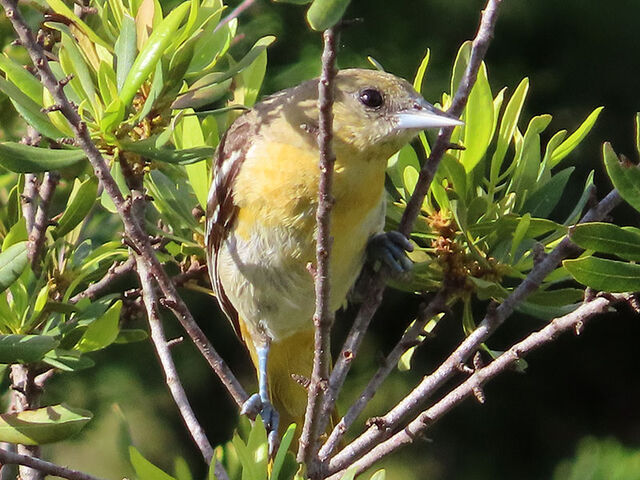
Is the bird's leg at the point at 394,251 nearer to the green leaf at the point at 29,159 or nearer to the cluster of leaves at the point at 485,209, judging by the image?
the cluster of leaves at the point at 485,209

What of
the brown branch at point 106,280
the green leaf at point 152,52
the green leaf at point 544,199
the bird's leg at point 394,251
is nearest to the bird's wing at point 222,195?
the brown branch at point 106,280

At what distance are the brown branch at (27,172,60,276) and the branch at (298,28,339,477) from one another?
64 cm

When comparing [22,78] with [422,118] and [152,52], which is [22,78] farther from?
[422,118]

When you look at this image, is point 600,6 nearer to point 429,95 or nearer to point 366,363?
point 429,95

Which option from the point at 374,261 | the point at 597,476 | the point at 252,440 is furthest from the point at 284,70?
the point at 252,440

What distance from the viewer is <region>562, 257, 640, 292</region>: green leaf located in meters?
1.60

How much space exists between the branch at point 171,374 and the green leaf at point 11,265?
205 millimetres

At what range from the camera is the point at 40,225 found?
2.02 meters

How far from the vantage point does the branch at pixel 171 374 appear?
5.67 ft

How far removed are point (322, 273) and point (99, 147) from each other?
0.63m

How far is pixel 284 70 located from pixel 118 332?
4.18 ft

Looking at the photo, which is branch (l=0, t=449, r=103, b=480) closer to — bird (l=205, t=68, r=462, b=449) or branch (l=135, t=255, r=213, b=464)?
branch (l=135, t=255, r=213, b=464)

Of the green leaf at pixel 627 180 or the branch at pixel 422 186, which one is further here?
the branch at pixel 422 186

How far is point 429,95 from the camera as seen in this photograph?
11.0 feet
